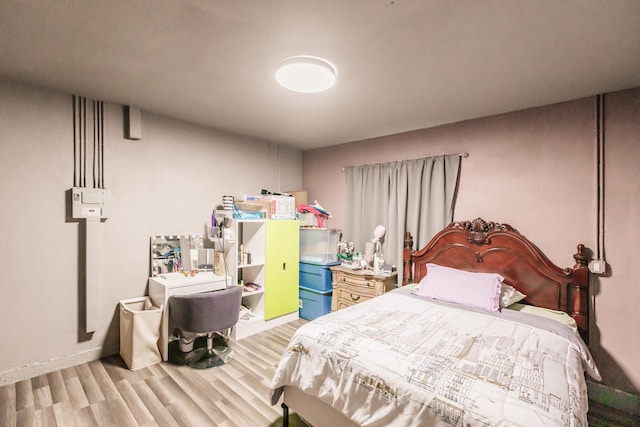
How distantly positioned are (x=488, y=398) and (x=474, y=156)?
8.07 feet

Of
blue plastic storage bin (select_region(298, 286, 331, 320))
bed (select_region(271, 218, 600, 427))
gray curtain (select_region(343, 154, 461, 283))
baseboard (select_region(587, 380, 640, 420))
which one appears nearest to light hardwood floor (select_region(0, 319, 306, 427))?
bed (select_region(271, 218, 600, 427))

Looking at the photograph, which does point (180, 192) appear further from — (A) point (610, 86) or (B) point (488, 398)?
(A) point (610, 86)

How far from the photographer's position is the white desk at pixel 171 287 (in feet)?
8.82

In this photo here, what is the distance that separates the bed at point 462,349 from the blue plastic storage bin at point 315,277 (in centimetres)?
112

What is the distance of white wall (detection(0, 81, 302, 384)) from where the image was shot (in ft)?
7.60

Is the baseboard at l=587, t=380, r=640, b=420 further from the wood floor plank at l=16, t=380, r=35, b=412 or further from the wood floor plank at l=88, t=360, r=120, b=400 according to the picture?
the wood floor plank at l=16, t=380, r=35, b=412

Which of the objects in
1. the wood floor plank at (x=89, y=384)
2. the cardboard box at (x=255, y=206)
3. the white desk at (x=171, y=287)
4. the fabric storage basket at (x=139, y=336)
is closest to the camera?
the wood floor plank at (x=89, y=384)

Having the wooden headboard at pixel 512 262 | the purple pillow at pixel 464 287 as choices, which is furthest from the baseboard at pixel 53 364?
the wooden headboard at pixel 512 262

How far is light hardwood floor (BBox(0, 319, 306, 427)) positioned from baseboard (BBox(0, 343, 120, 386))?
50mm

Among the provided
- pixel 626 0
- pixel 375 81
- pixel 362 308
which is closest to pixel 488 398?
pixel 362 308

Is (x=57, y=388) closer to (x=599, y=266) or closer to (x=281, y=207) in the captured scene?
(x=281, y=207)

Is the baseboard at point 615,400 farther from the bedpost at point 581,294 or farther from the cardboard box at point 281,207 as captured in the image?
the cardboard box at point 281,207

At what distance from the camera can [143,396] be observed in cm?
218

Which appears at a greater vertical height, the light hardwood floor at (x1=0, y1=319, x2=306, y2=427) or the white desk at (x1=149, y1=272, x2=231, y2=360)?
the white desk at (x1=149, y1=272, x2=231, y2=360)
